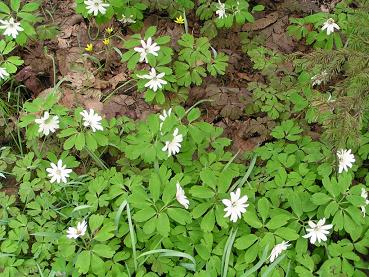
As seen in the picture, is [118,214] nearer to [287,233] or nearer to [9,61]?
[287,233]

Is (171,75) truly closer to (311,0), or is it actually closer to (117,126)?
(117,126)

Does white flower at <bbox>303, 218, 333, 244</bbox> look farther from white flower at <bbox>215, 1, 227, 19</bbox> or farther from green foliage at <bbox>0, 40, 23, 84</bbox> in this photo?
green foliage at <bbox>0, 40, 23, 84</bbox>

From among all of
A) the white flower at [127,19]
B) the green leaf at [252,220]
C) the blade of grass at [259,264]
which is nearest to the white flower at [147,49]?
the white flower at [127,19]

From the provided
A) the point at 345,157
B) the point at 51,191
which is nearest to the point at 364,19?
the point at 345,157

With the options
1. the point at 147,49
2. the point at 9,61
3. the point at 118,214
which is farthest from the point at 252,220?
the point at 9,61

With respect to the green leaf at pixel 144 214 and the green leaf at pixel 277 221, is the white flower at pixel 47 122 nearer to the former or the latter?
the green leaf at pixel 144 214

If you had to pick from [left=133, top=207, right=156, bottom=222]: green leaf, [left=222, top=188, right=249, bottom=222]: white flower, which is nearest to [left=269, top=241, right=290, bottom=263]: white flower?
[left=222, top=188, right=249, bottom=222]: white flower
